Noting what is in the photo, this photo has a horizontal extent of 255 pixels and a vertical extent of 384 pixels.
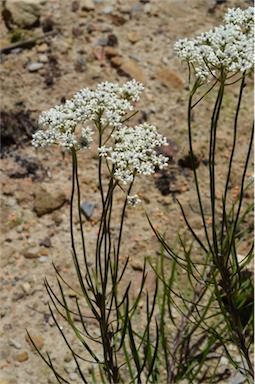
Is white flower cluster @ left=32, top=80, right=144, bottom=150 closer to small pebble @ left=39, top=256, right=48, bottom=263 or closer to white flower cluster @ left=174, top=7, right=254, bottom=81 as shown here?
white flower cluster @ left=174, top=7, right=254, bottom=81

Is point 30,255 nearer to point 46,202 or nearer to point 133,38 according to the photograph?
point 46,202

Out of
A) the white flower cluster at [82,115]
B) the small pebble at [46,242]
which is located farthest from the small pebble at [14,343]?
the white flower cluster at [82,115]

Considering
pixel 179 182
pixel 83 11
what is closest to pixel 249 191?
pixel 179 182

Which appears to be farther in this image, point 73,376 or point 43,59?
point 43,59

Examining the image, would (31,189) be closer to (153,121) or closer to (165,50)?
(153,121)

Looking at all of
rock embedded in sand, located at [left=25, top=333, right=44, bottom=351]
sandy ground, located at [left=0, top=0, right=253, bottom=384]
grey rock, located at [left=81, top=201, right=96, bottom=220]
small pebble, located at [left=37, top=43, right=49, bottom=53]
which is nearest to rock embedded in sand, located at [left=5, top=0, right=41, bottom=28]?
sandy ground, located at [left=0, top=0, right=253, bottom=384]

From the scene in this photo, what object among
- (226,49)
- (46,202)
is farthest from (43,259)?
(226,49)
